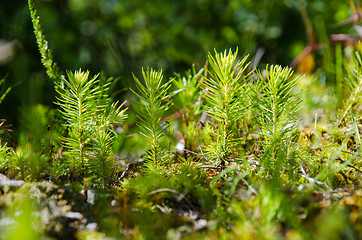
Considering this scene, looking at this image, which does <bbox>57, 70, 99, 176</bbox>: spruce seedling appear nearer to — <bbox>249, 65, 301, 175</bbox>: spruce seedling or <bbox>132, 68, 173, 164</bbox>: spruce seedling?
<bbox>132, 68, 173, 164</bbox>: spruce seedling

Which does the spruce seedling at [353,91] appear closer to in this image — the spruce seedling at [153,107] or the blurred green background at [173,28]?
the spruce seedling at [153,107]

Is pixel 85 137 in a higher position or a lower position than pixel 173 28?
lower

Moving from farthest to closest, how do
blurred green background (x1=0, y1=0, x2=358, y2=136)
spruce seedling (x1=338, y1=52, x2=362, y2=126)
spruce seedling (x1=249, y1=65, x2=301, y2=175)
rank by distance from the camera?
blurred green background (x1=0, y1=0, x2=358, y2=136)
spruce seedling (x1=338, y1=52, x2=362, y2=126)
spruce seedling (x1=249, y1=65, x2=301, y2=175)

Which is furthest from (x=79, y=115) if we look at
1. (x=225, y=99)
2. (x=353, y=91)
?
(x=353, y=91)

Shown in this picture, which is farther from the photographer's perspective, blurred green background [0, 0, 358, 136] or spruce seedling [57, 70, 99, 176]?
blurred green background [0, 0, 358, 136]

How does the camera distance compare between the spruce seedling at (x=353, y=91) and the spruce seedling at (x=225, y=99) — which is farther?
the spruce seedling at (x=353, y=91)

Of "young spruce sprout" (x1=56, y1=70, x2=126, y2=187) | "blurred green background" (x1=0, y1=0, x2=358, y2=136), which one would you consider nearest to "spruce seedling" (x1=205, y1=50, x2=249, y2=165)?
"young spruce sprout" (x1=56, y1=70, x2=126, y2=187)

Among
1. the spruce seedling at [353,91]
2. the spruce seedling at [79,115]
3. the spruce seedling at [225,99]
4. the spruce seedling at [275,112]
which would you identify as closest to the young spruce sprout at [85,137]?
the spruce seedling at [79,115]

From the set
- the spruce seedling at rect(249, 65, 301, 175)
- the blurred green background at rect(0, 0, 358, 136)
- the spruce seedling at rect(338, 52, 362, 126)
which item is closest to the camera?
the spruce seedling at rect(249, 65, 301, 175)

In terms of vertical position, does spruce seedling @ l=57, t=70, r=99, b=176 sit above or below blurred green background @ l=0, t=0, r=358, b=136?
below

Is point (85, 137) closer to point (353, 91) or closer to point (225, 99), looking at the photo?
point (225, 99)
